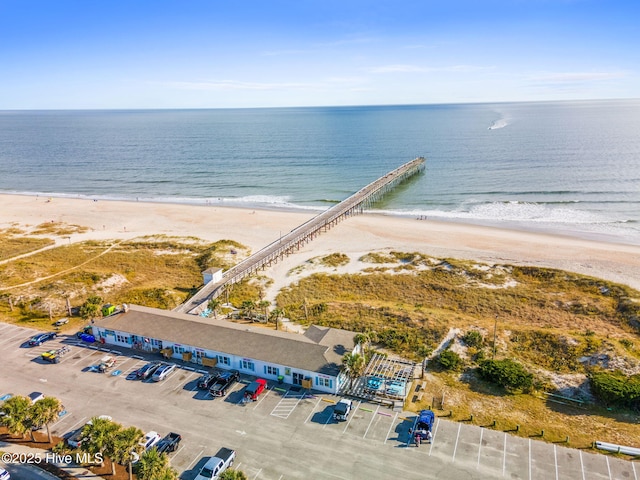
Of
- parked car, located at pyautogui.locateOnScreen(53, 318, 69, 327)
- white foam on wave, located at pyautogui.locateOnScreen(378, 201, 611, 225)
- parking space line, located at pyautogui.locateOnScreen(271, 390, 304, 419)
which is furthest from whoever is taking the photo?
white foam on wave, located at pyautogui.locateOnScreen(378, 201, 611, 225)

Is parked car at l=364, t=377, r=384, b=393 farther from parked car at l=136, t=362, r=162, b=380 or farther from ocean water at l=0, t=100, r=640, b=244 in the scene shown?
ocean water at l=0, t=100, r=640, b=244

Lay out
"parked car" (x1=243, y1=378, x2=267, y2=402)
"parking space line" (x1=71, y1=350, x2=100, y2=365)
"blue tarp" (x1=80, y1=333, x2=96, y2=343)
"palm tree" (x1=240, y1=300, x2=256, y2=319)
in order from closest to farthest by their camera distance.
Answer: "parked car" (x1=243, y1=378, x2=267, y2=402), "parking space line" (x1=71, y1=350, x2=100, y2=365), "blue tarp" (x1=80, y1=333, x2=96, y2=343), "palm tree" (x1=240, y1=300, x2=256, y2=319)

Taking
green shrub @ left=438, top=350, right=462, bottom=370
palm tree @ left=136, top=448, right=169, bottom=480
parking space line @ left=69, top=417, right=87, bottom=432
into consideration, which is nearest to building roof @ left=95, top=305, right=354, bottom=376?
green shrub @ left=438, top=350, right=462, bottom=370

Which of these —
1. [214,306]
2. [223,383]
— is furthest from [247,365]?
[214,306]

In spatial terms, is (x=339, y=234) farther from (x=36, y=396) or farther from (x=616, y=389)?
(x=36, y=396)

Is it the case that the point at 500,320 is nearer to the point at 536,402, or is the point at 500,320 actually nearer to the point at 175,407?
the point at 536,402

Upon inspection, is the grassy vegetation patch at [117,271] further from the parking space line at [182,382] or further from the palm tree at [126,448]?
the palm tree at [126,448]
